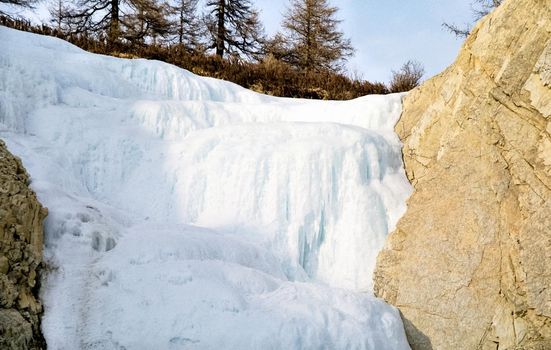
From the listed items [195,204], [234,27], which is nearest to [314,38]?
[234,27]

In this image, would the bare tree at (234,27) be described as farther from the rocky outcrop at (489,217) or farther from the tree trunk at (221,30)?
the rocky outcrop at (489,217)

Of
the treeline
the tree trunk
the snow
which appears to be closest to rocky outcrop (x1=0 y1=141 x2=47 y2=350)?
the snow

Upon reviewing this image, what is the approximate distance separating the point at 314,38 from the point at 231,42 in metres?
4.13

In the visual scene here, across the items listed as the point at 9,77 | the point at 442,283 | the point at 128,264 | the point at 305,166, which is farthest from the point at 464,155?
the point at 9,77

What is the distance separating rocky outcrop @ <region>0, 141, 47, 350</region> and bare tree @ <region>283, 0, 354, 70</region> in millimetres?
17148

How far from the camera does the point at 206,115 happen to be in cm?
766

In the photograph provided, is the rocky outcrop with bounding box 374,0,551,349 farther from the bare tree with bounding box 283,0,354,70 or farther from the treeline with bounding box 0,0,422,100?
the bare tree with bounding box 283,0,354,70

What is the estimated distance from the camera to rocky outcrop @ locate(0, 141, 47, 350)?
3066mm

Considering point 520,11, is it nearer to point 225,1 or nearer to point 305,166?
A: point 305,166

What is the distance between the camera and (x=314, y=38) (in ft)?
68.0

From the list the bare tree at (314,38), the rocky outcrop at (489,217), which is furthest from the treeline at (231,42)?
the rocky outcrop at (489,217)

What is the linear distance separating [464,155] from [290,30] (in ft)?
56.1

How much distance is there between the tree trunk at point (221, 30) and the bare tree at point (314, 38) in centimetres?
304

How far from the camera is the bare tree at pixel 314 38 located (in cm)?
2038
